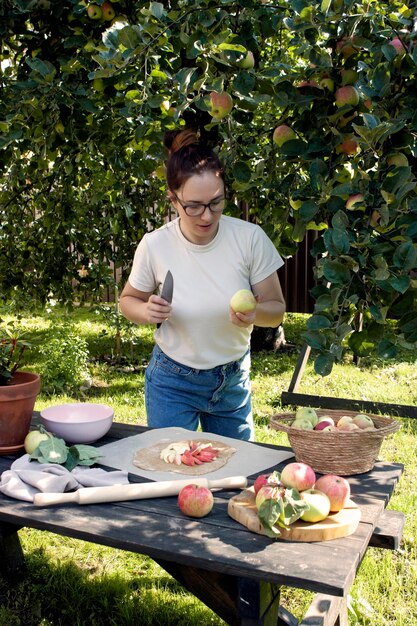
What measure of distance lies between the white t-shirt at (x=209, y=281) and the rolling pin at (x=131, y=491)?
2.33 ft

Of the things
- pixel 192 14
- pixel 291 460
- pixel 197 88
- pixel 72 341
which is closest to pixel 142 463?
pixel 291 460

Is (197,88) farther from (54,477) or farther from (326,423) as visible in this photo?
(54,477)

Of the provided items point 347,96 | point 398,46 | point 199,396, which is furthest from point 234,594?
point 398,46

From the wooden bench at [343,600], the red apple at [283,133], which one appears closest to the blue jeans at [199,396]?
the wooden bench at [343,600]

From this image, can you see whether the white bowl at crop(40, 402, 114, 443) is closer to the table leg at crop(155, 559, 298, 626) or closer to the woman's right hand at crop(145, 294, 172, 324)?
the woman's right hand at crop(145, 294, 172, 324)

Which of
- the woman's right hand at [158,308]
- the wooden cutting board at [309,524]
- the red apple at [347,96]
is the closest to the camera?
the wooden cutting board at [309,524]

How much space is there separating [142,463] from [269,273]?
87cm

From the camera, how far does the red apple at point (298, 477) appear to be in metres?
1.61

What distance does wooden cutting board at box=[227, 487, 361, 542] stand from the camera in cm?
151

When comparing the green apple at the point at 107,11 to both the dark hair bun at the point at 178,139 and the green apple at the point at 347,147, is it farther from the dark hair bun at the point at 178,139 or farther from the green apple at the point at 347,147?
the green apple at the point at 347,147

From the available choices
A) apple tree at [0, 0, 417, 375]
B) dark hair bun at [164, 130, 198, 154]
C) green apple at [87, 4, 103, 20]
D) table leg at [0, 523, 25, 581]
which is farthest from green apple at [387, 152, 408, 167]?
table leg at [0, 523, 25, 581]

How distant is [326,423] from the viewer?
1899 mm

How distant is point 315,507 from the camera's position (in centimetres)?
153

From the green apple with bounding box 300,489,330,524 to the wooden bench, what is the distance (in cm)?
28
